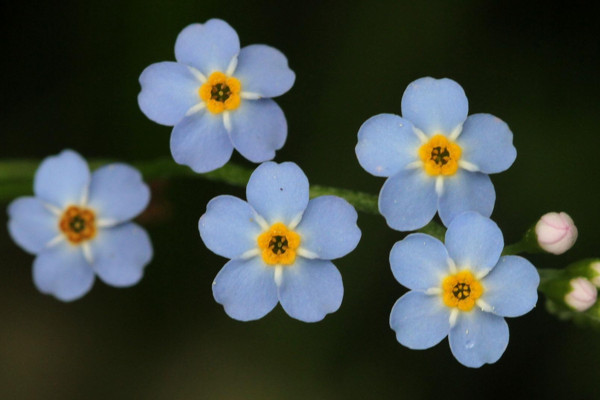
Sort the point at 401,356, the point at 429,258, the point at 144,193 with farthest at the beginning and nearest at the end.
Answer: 1. the point at 401,356
2. the point at 144,193
3. the point at 429,258

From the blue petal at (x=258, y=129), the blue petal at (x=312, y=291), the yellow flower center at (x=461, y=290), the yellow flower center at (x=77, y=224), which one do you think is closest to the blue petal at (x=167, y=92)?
the blue petal at (x=258, y=129)

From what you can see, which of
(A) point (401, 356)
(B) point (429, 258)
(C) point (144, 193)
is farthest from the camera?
(A) point (401, 356)

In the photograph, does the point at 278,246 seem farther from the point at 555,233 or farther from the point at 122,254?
the point at 555,233

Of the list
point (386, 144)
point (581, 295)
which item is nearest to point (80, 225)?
point (386, 144)

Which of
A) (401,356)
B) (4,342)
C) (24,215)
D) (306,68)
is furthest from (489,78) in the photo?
(4,342)

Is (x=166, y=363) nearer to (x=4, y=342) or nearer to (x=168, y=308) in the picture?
(x=168, y=308)

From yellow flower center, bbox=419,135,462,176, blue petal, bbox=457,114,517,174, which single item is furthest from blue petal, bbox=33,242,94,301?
blue petal, bbox=457,114,517,174
